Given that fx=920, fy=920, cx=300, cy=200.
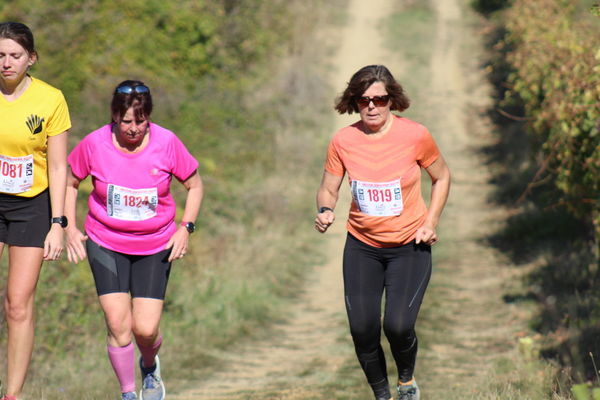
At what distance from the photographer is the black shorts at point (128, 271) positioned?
5.60 metres

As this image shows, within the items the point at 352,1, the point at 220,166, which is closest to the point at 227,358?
the point at 220,166

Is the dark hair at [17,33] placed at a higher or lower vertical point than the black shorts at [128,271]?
higher

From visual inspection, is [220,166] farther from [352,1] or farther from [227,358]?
[352,1]

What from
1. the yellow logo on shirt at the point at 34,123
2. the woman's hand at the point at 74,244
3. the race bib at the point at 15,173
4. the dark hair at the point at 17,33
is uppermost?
the dark hair at the point at 17,33

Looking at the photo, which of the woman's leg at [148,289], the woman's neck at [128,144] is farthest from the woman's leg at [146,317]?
the woman's neck at [128,144]

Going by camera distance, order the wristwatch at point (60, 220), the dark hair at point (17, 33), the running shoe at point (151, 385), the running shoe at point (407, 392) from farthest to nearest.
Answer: the running shoe at point (151, 385) → the running shoe at point (407, 392) → the wristwatch at point (60, 220) → the dark hair at point (17, 33)

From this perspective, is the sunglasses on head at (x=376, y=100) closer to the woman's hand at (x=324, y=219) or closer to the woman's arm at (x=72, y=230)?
the woman's hand at (x=324, y=219)

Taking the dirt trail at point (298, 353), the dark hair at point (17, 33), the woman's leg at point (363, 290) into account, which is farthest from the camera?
the dirt trail at point (298, 353)

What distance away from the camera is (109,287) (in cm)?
559

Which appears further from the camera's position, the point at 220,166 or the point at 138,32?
the point at 138,32

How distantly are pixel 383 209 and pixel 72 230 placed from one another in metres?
1.88

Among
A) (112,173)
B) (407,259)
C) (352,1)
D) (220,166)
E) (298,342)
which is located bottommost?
(298,342)

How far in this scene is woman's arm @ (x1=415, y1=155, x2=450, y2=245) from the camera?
5527 millimetres

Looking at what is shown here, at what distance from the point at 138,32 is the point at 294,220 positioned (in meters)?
4.79
